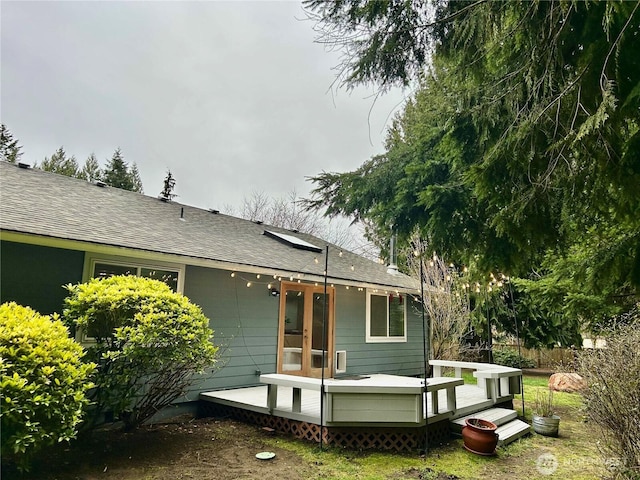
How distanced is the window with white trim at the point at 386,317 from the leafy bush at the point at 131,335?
218 inches

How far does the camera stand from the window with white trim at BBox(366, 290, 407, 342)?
1011cm

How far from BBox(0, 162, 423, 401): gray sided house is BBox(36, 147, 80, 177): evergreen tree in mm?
22445

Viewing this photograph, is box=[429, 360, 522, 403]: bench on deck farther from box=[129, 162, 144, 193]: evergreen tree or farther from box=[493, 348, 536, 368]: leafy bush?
box=[129, 162, 144, 193]: evergreen tree

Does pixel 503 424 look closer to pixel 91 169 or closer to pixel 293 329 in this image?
pixel 293 329

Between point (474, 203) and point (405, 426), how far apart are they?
3.11 meters

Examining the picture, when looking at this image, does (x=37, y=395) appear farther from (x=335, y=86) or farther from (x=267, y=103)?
(x=267, y=103)

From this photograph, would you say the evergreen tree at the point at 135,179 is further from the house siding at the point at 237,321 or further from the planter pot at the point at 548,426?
the planter pot at the point at 548,426

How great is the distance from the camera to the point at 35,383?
3.58 meters

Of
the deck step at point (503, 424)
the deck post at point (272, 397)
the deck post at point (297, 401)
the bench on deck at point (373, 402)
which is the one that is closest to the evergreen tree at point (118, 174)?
the deck post at point (272, 397)

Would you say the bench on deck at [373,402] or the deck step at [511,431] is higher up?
the bench on deck at [373,402]

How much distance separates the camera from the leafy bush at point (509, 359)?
48.7 feet

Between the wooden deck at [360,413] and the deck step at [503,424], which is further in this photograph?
the deck step at [503,424]

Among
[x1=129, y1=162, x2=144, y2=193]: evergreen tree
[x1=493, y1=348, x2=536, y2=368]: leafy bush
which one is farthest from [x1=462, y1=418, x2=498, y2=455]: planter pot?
[x1=129, y1=162, x2=144, y2=193]: evergreen tree

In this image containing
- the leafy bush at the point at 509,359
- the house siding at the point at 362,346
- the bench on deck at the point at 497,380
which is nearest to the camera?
the bench on deck at the point at 497,380
